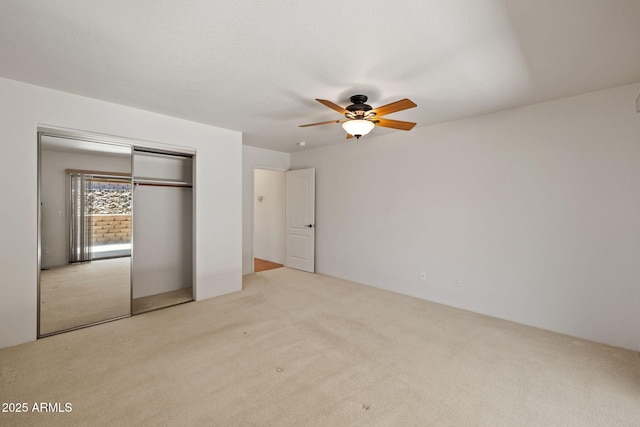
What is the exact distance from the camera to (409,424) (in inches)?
71.8

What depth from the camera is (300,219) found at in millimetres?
6059

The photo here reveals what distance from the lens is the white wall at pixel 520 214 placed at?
2.86 m

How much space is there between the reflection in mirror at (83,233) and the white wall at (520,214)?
11.9ft

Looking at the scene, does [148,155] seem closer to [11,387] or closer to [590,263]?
[11,387]

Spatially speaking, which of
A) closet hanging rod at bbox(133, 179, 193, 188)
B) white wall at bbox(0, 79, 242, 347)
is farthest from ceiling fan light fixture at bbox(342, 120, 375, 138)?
closet hanging rod at bbox(133, 179, 193, 188)

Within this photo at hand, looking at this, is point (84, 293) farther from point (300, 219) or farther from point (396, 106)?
point (396, 106)

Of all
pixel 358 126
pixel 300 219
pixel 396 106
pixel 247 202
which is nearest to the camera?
pixel 396 106

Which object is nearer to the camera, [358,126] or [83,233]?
[358,126]

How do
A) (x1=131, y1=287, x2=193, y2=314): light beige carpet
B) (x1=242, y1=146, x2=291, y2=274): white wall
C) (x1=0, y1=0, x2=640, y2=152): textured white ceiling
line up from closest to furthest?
(x1=0, y1=0, x2=640, y2=152): textured white ceiling → (x1=131, y1=287, x2=193, y2=314): light beige carpet → (x1=242, y1=146, x2=291, y2=274): white wall

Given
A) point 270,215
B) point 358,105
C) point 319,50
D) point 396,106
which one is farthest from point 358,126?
point 270,215

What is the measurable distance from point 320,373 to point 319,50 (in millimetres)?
2603

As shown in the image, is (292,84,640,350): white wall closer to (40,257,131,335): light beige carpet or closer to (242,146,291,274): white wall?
(242,146,291,274): white wall

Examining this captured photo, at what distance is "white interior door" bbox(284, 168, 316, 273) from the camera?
5.85m

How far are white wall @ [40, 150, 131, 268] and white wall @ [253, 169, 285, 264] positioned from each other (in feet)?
12.6
